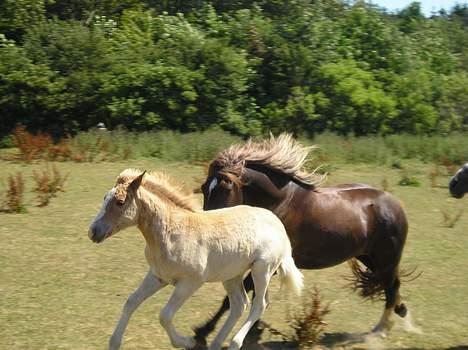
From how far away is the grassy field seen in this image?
22.8 ft

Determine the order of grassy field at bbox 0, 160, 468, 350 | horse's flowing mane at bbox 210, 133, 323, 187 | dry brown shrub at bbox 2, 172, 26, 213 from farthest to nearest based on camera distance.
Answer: dry brown shrub at bbox 2, 172, 26, 213, grassy field at bbox 0, 160, 468, 350, horse's flowing mane at bbox 210, 133, 323, 187

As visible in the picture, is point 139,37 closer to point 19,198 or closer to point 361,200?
point 19,198

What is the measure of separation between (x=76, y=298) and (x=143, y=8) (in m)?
24.9

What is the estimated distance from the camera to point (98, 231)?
17.5 ft

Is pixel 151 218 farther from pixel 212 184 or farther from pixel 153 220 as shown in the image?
pixel 212 184

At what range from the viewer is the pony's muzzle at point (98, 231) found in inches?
211

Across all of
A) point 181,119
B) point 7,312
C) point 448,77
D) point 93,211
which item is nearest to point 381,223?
point 7,312

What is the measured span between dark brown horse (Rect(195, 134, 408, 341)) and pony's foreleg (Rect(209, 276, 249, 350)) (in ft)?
2.07

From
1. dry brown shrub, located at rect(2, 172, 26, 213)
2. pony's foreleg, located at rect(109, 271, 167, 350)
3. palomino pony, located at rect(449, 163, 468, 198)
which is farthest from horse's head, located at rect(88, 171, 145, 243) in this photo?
dry brown shrub, located at rect(2, 172, 26, 213)

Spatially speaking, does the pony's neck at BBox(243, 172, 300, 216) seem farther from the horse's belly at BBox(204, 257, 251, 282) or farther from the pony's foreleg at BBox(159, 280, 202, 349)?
the pony's foreleg at BBox(159, 280, 202, 349)

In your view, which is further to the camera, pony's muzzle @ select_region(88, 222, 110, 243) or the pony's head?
the pony's head

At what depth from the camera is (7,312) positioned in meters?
7.27

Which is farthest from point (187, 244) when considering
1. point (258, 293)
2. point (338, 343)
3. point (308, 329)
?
point (338, 343)

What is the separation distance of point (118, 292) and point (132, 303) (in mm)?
2755
